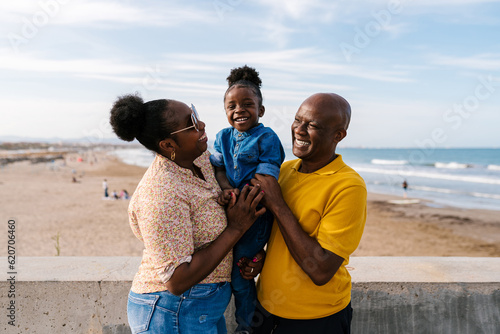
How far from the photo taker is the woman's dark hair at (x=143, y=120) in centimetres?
172

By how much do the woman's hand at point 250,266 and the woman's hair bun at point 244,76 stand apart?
119 cm

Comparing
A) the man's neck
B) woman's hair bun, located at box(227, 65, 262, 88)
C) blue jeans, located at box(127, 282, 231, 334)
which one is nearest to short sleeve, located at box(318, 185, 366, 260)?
the man's neck

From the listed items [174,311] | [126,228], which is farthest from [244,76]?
[126,228]

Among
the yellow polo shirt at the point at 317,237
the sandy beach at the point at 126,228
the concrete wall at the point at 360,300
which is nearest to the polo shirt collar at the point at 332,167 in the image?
the yellow polo shirt at the point at 317,237

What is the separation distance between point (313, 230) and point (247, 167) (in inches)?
24.3

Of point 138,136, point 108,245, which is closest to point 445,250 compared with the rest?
point 108,245

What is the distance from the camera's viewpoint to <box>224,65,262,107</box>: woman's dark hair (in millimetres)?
2529

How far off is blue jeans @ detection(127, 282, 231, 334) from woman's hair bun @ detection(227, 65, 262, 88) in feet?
4.56

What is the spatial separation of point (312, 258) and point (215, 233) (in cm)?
45

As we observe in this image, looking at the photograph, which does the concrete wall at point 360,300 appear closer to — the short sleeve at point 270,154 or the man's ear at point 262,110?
the short sleeve at point 270,154

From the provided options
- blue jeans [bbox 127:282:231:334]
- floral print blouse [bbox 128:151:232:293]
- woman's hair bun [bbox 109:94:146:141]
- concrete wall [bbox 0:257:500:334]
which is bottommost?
concrete wall [bbox 0:257:500:334]

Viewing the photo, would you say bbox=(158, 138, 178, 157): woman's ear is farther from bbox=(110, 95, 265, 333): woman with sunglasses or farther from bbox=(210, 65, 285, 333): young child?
bbox=(210, 65, 285, 333): young child

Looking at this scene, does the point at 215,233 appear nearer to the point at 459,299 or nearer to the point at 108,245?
the point at 459,299

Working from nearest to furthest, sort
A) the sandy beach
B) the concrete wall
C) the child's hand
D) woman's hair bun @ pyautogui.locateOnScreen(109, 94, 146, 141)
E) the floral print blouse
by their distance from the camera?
the floral print blouse → woman's hair bun @ pyautogui.locateOnScreen(109, 94, 146, 141) → the child's hand → the concrete wall → the sandy beach
